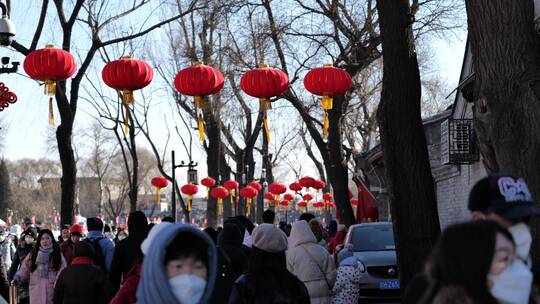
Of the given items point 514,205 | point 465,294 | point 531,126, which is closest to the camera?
point 465,294

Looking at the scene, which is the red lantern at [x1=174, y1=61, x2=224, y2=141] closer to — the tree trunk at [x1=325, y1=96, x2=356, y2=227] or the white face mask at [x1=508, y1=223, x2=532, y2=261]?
the tree trunk at [x1=325, y1=96, x2=356, y2=227]

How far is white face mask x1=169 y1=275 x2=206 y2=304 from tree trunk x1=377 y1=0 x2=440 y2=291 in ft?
24.4

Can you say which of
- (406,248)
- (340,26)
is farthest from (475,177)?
(406,248)

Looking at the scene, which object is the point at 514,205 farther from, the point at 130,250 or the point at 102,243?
the point at 102,243

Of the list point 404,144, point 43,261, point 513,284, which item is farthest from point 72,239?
point 513,284

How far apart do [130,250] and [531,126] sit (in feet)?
14.5

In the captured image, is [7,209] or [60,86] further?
[7,209]

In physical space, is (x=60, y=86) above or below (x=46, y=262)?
above

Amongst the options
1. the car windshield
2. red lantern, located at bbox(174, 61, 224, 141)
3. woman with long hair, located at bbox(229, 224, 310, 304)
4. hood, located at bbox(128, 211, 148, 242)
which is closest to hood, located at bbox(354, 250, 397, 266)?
the car windshield

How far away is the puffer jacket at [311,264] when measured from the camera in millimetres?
9945

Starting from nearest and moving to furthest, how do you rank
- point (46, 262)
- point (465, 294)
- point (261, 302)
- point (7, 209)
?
point (465, 294) → point (261, 302) → point (46, 262) → point (7, 209)

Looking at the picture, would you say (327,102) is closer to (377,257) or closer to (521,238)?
(377,257)

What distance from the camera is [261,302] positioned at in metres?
7.36

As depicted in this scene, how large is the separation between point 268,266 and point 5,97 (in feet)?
37.4
